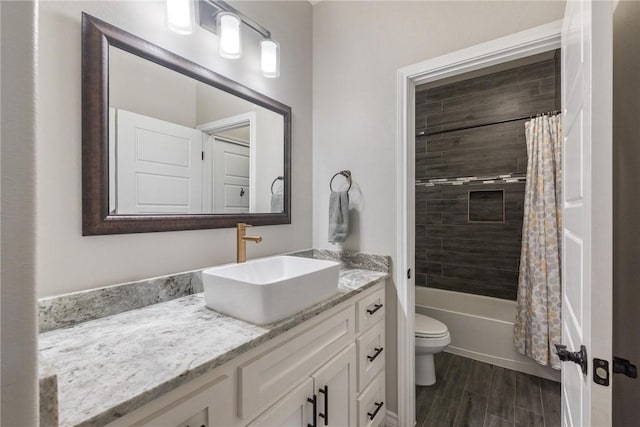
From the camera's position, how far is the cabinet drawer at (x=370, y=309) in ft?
4.52

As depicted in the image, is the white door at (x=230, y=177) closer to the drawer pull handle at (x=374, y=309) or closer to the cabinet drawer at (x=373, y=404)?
the drawer pull handle at (x=374, y=309)

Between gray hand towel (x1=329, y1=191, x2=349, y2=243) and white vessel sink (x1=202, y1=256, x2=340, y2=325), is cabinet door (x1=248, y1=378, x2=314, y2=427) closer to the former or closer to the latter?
white vessel sink (x1=202, y1=256, x2=340, y2=325)

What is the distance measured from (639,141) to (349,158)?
3.98ft

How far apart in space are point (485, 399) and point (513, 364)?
0.52 m

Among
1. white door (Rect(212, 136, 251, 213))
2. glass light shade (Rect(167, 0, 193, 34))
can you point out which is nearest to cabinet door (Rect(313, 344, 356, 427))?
white door (Rect(212, 136, 251, 213))

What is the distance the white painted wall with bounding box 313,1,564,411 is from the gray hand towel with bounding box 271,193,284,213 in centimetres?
29

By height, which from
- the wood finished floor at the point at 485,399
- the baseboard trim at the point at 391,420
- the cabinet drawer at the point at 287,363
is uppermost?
the cabinet drawer at the point at 287,363

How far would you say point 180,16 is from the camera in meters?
1.14

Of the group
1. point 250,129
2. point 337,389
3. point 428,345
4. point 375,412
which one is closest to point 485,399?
point 428,345

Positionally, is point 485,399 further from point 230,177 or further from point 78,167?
point 78,167

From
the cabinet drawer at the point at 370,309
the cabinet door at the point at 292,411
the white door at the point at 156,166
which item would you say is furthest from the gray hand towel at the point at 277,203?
the cabinet door at the point at 292,411

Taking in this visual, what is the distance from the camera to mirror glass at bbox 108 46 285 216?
1063mm

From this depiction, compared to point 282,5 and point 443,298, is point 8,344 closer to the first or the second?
point 282,5

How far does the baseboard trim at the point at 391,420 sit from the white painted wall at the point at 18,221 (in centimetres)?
173
